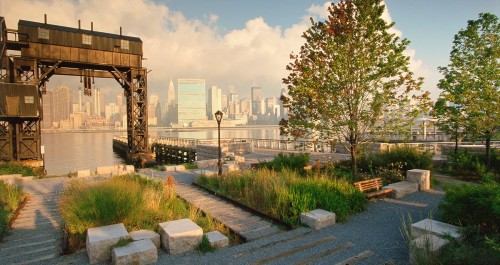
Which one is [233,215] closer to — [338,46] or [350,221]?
[350,221]

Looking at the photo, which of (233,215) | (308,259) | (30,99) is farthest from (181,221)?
(30,99)

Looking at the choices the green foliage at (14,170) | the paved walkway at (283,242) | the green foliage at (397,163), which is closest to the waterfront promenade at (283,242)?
the paved walkway at (283,242)

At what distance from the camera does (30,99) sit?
24641 millimetres

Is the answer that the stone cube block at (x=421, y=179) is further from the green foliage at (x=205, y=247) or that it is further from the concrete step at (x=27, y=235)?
the concrete step at (x=27, y=235)

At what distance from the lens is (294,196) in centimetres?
798

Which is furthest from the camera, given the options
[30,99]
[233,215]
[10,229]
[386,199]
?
[30,99]

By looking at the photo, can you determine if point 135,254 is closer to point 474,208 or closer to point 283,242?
point 283,242

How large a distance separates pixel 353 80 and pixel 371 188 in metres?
4.19

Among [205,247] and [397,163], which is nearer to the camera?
[205,247]

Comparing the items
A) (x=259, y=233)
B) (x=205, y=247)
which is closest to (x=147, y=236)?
(x=205, y=247)

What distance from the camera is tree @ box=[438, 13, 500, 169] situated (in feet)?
39.8

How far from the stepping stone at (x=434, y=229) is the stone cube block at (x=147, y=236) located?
557 cm

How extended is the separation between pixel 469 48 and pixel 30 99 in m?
32.7

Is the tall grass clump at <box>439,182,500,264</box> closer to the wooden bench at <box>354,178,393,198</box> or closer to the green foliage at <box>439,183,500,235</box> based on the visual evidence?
the green foliage at <box>439,183,500,235</box>
